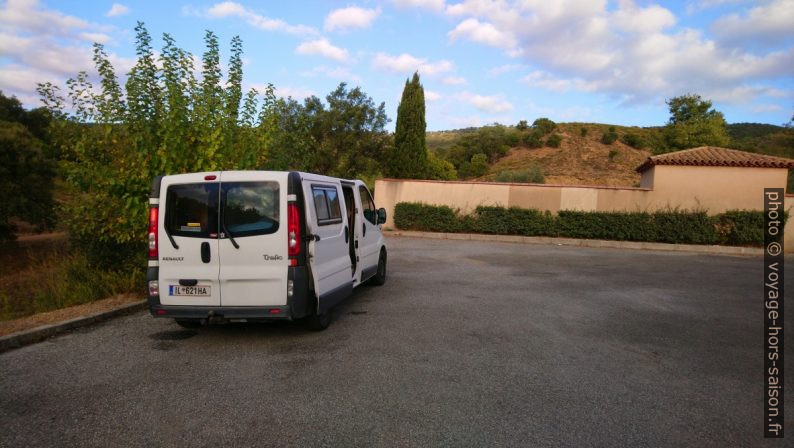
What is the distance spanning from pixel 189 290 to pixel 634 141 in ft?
210

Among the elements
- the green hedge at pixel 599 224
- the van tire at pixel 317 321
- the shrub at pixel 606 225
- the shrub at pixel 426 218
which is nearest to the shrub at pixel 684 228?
the green hedge at pixel 599 224

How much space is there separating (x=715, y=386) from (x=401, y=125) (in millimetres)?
25430

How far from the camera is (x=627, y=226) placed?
1877 cm

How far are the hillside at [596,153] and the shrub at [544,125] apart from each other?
100cm

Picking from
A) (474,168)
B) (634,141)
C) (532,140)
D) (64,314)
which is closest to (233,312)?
(64,314)

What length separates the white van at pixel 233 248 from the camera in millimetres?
5406

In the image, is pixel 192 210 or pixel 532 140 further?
pixel 532 140

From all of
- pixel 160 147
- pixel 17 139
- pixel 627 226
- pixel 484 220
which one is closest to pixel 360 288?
pixel 160 147

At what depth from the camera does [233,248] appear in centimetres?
543

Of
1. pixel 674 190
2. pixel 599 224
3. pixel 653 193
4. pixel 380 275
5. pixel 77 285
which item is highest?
pixel 674 190

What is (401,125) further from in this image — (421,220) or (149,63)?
(149,63)

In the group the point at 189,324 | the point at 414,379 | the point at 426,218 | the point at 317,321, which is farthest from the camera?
the point at 426,218

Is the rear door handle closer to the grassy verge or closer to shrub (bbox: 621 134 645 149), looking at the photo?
the grassy verge

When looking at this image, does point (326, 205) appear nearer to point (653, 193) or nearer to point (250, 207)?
point (250, 207)
